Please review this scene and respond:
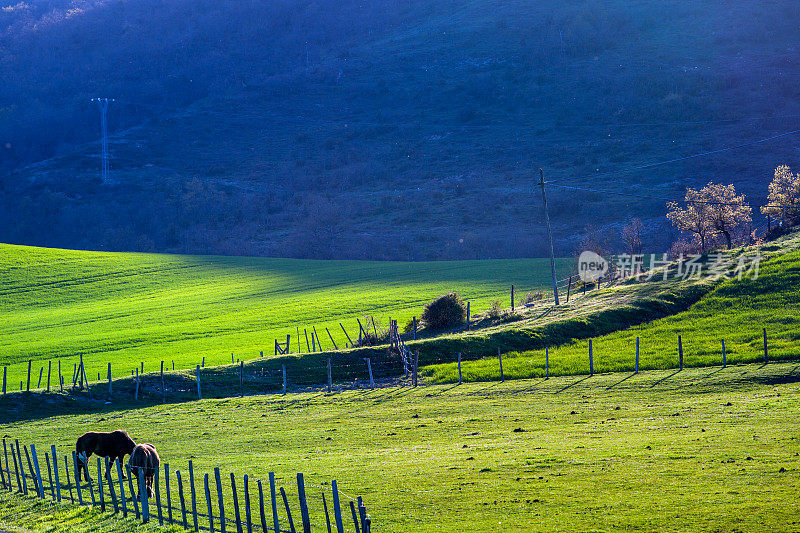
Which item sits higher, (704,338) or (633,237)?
(633,237)

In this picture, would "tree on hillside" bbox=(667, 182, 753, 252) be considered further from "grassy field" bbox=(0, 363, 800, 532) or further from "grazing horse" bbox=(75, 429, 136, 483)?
"grazing horse" bbox=(75, 429, 136, 483)

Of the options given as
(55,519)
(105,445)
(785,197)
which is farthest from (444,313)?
(55,519)

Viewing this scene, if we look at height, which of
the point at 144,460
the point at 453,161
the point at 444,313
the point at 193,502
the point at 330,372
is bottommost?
the point at 193,502

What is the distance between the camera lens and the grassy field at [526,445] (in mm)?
17656

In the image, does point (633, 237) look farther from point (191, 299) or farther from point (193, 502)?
point (193, 502)

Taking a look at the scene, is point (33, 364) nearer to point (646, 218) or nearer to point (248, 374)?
point (248, 374)

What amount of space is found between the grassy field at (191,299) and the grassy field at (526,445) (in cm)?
1941

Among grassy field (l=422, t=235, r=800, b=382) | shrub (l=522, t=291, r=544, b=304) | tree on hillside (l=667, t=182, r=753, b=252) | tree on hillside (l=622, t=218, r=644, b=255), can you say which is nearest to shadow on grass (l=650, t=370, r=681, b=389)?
grassy field (l=422, t=235, r=800, b=382)

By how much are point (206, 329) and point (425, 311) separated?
63.7 ft

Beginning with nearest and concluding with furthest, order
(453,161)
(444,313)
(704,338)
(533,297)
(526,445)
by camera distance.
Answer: (526,445) < (704,338) < (444,313) < (533,297) < (453,161)

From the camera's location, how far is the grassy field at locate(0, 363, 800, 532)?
695 inches

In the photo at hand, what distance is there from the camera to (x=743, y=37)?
191875 mm

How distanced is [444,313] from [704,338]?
19.2m

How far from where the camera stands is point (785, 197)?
82062mm
